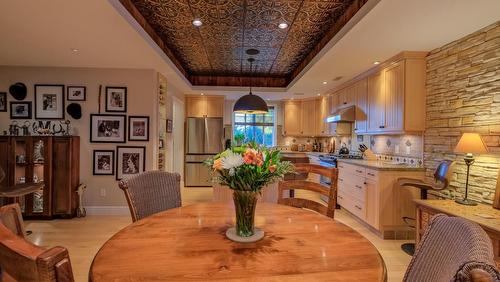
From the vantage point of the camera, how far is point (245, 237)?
127 centimetres

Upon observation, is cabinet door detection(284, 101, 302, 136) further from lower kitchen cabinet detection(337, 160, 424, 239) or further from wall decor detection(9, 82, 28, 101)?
wall decor detection(9, 82, 28, 101)

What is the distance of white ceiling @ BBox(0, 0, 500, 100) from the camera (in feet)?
7.70

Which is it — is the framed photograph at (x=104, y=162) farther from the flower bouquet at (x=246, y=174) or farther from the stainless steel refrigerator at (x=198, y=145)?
the flower bouquet at (x=246, y=174)

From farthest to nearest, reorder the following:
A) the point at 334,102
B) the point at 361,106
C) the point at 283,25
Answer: the point at 334,102
the point at 361,106
the point at 283,25

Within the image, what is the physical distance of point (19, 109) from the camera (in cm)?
431

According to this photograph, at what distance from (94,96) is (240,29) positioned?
261cm

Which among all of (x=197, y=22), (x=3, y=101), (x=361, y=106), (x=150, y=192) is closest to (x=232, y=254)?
(x=150, y=192)

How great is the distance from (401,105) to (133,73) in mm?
3976

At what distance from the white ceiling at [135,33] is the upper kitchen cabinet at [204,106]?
2.47m

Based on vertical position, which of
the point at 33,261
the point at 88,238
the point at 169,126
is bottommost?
the point at 88,238

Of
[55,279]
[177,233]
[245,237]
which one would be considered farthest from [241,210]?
[55,279]

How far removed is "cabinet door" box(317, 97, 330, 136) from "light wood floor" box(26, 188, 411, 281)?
259 cm

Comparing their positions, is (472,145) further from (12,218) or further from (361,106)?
(12,218)

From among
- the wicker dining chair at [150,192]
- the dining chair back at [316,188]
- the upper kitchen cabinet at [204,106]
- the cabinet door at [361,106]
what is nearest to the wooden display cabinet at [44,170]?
the wicker dining chair at [150,192]
